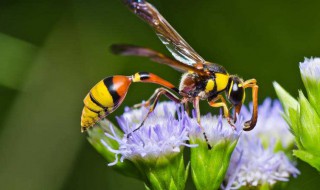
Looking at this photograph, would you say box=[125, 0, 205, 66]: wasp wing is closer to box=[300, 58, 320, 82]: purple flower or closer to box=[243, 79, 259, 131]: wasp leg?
box=[243, 79, 259, 131]: wasp leg

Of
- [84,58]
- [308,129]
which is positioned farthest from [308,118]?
[84,58]

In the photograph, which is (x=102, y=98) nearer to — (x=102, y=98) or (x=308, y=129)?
(x=102, y=98)

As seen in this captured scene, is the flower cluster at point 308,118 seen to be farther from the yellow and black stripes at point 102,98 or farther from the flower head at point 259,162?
the yellow and black stripes at point 102,98

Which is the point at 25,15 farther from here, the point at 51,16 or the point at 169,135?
the point at 169,135

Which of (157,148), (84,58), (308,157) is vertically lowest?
(308,157)

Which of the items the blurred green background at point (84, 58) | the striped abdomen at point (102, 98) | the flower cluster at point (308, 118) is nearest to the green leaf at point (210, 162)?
the flower cluster at point (308, 118)

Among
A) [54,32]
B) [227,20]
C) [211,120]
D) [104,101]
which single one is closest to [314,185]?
[211,120]
